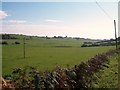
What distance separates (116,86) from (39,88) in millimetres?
5213

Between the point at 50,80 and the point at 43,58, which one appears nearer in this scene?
the point at 50,80

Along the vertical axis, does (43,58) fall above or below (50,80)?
below

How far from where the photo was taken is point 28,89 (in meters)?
10.6

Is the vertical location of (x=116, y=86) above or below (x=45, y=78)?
below

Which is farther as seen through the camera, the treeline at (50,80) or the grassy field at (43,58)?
the grassy field at (43,58)

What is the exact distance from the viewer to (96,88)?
1344 centimetres

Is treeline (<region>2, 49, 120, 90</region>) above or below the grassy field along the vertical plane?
above

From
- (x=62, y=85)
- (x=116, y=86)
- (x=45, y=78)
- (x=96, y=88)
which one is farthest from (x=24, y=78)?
(x=116, y=86)

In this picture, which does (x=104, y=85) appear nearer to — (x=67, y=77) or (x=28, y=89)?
(x=67, y=77)

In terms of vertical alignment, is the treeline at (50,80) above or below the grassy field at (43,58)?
above

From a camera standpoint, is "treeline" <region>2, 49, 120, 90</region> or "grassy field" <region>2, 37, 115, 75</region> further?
"grassy field" <region>2, 37, 115, 75</region>

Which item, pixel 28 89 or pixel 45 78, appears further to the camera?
pixel 45 78

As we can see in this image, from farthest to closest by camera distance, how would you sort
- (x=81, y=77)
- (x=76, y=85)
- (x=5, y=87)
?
(x=81, y=77), (x=76, y=85), (x=5, y=87)

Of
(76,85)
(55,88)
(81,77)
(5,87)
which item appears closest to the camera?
(5,87)
